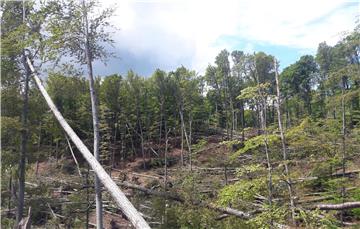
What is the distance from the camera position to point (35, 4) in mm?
10570

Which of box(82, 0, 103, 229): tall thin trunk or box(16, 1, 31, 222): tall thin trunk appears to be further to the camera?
box(16, 1, 31, 222): tall thin trunk

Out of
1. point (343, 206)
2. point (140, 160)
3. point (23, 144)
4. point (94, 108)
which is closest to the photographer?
point (94, 108)

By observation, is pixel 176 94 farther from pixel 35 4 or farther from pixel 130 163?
pixel 35 4

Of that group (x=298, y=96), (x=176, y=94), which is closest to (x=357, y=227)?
(x=176, y=94)

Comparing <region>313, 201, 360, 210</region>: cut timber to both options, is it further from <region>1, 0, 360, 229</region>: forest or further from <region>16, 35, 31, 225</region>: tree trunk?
<region>16, 35, 31, 225</region>: tree trunk

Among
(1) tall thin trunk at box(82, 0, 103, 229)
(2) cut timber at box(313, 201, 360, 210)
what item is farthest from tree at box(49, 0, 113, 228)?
(2) cut timber at box(313, 201, 360, 210)

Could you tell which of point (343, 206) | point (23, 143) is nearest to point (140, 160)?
point (23, 143)

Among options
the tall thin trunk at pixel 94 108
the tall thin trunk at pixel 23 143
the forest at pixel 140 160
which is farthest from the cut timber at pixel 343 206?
the tall thin trunk at pixel 23 143

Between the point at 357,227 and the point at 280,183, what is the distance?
223 inches

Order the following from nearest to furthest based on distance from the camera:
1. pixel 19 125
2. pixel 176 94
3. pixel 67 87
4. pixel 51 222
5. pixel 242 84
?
1. pixel 19 125
2. pixel 67 87
3. pixel 51 222
4. pixel 176 94
5. pixel 242 84

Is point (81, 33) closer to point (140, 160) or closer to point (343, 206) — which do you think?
point (343, 206)

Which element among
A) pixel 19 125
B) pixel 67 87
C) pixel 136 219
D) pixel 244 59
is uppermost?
pixel 244 59

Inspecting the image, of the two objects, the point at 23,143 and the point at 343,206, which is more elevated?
the point at 23,143

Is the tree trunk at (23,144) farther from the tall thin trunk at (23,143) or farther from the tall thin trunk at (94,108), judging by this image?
the tall thin trunk at (94,108)
